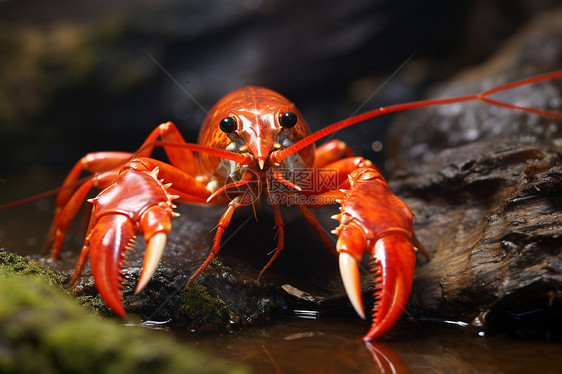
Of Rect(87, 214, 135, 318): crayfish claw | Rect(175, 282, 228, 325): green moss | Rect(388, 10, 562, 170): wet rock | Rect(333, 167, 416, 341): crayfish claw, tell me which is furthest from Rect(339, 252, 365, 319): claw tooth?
Rect(388, 10, 562, 170): wet rock

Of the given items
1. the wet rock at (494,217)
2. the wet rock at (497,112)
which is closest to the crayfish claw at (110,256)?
the wet rock at (494,217)

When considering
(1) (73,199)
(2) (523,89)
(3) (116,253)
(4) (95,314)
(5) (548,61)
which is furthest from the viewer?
(5) (548,61)

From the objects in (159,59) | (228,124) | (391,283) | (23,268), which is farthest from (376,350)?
(159,59)

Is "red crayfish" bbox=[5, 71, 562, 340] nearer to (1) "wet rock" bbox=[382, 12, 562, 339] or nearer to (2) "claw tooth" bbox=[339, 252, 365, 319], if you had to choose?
(2) "claw tooth" bbox=[339, 252, 365, 319]

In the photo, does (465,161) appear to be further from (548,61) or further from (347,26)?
(347,26)

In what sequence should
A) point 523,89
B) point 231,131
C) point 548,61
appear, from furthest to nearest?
point 548,61
point 523,89
point 231,131

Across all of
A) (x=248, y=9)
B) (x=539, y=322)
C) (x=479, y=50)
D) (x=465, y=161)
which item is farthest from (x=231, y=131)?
(x=479, y=50)
